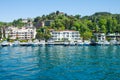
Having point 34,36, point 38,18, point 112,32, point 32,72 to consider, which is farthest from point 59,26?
point 32,72

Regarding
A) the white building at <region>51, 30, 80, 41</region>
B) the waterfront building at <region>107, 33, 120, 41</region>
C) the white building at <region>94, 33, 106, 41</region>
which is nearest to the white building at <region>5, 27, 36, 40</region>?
the white building at <region>51, 30, 80, 41</region>

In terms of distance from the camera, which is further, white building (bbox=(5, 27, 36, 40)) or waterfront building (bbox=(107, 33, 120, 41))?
white building (bbox=(5, 27, 36, 40))

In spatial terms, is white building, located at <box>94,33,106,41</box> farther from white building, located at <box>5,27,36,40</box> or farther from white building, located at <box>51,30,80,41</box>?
white building, located at <box>5,27,36,40</box>

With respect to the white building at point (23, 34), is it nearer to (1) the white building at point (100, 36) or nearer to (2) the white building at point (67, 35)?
(2) the white building at point (67, 35)

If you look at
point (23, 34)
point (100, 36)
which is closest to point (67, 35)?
point (100, 36)

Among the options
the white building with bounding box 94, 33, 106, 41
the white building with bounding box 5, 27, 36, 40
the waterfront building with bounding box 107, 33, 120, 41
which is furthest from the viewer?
the white building with bounding box 5, 27, 36, 40

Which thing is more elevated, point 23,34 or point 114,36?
point 23,34

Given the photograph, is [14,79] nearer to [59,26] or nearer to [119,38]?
[119,38]

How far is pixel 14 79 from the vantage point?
24781 millimetres

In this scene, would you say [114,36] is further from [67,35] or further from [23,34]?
[23,34]

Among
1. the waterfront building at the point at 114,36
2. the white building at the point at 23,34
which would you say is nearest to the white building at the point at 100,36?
the waterfront building at the point at 114,36

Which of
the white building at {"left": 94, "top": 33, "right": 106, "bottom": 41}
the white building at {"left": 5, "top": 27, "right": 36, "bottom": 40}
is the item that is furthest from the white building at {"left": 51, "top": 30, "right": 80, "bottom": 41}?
the white building at {"left": 5, "top": 27, "right": 36, "bottom": 40}

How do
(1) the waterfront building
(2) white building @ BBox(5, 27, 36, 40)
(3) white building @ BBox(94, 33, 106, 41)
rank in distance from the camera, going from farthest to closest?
1. (2) white building @ BBox(5, 27, 36, 40)
2. (1) the waterfront building
3. (3) white building @ BBox(94, 33, 106, 41)

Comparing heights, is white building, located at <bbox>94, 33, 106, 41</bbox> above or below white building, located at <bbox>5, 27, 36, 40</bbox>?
below
